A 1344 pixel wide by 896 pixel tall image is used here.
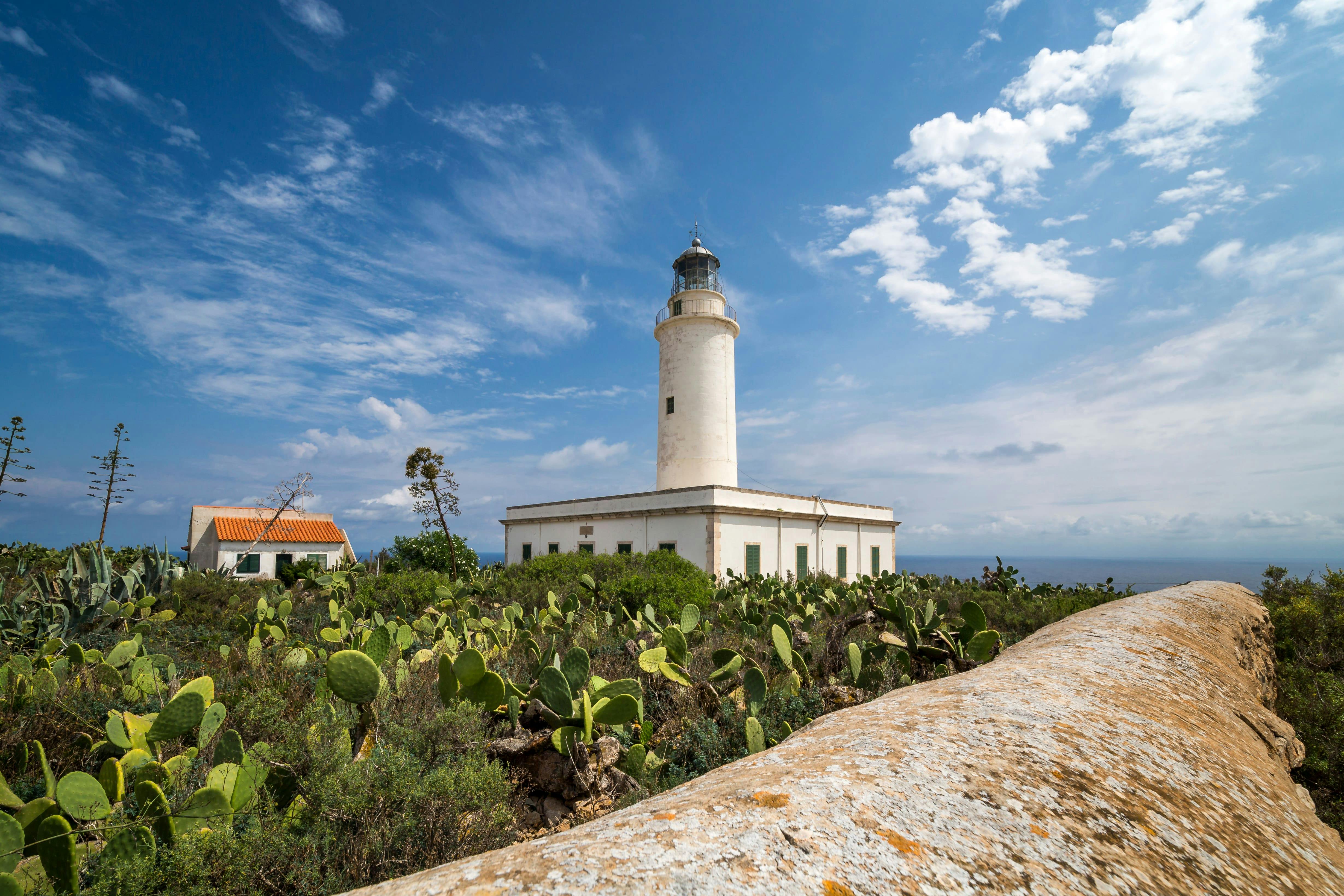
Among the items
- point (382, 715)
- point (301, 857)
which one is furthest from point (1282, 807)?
point (382, 715)

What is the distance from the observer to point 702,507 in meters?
18.3

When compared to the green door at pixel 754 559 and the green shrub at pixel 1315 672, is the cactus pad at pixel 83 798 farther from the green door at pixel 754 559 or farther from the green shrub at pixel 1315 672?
the green door at pixel 754 559

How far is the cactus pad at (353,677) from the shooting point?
337cm

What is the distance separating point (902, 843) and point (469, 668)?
346cm

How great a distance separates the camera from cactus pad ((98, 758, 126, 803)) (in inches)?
109

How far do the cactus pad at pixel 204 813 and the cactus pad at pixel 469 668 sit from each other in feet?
4.94

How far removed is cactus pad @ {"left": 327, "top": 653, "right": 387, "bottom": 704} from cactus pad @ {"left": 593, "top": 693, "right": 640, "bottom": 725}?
1.33 meters

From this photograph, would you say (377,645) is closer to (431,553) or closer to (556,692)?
(556,692)

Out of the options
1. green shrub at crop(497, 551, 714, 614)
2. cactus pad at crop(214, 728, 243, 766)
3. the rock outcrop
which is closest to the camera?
the rock outcrop

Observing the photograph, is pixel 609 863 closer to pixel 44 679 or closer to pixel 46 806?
pixel 46 806

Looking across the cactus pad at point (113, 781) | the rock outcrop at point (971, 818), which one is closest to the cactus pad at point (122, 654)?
the cactus pad at point (113, 781)

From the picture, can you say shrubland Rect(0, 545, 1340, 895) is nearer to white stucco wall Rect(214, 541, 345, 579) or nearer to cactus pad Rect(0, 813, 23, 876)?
cactus pad Rect(0, 813, 23, 876)

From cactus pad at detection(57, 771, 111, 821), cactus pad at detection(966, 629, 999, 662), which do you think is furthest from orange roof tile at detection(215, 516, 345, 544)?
cactus pad at detection(966, 629, 999, 662)

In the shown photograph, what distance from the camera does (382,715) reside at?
3.91 metres
